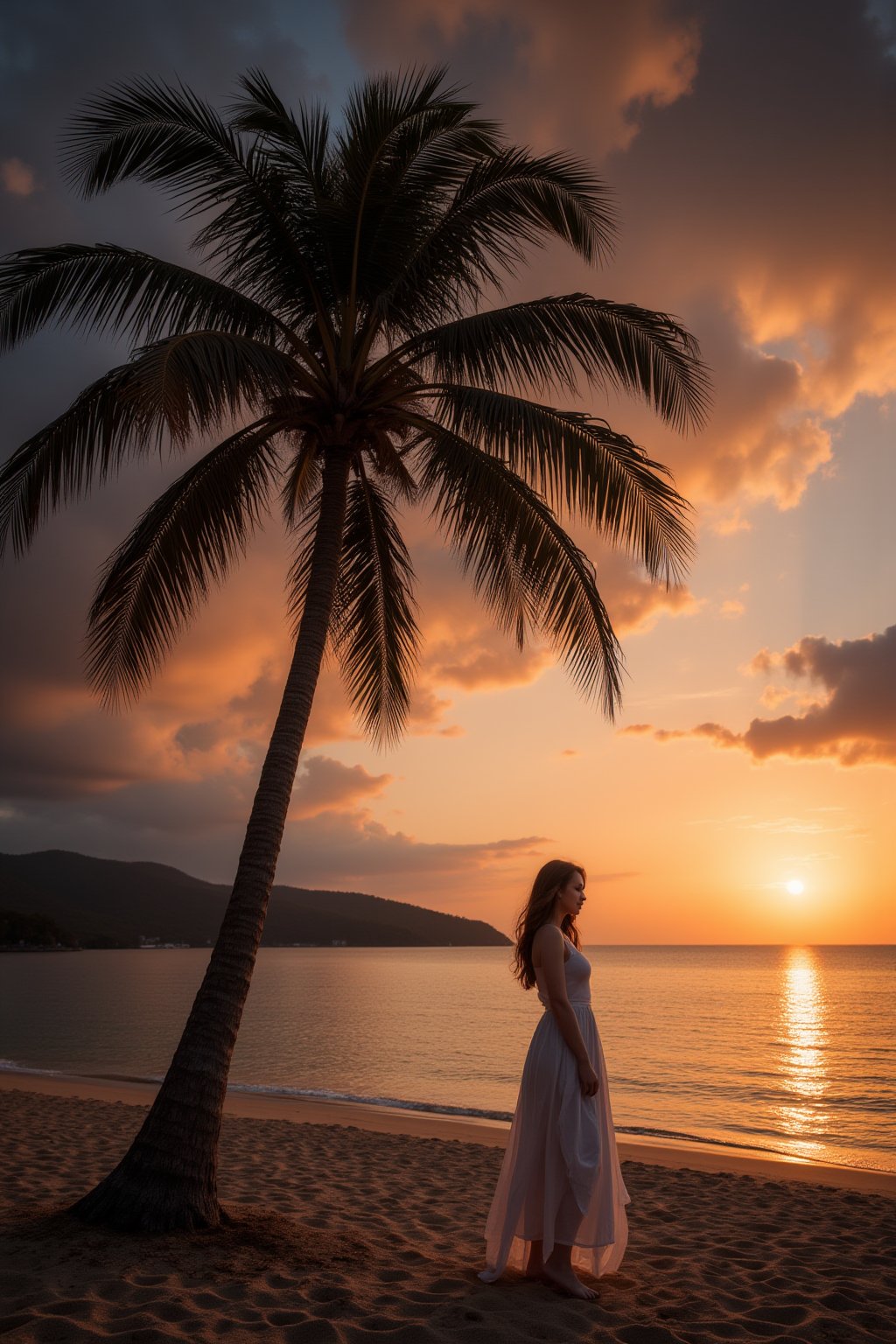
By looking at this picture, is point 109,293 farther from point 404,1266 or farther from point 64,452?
point 404,1266

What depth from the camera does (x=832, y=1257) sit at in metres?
5.40

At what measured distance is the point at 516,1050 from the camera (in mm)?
27562

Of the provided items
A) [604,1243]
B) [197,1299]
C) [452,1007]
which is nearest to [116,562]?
[197,1299]

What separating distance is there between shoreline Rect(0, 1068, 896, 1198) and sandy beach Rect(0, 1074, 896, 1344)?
6.19ft

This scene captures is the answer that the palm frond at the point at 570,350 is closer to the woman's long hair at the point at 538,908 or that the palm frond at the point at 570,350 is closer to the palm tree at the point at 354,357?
the palm tree at the point at 354,357

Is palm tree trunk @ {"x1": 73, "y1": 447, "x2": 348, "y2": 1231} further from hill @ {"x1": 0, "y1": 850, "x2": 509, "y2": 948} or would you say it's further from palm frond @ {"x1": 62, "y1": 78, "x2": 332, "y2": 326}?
hill @ {"x1": 0, "y1": 850, "x2": 509, "y2": 948}

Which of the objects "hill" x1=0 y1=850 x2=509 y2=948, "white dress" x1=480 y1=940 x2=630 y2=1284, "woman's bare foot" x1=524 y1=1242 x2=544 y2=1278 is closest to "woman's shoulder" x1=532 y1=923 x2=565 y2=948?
"white dress" x1=480 y1=940 x2=630 y2=1284

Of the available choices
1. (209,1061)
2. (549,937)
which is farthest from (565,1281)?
(209,1061)

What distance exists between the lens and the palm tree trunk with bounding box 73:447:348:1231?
15.4 ft

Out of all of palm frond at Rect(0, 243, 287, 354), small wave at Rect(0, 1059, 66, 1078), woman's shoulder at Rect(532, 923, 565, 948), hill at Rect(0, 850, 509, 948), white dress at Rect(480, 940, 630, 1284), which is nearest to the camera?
white dress at Rect(480, 940, 630, 1284)

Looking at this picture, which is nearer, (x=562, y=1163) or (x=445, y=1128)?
(x=562, y=1163)

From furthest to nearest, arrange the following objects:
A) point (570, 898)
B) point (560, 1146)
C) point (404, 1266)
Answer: point (404, 1266) < point (570, 898) < point (560, 1146)

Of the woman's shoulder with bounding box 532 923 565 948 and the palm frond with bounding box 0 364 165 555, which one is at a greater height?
the palm frond with bounding box 0 364 165 555

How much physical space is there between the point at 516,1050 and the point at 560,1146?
2570cm
